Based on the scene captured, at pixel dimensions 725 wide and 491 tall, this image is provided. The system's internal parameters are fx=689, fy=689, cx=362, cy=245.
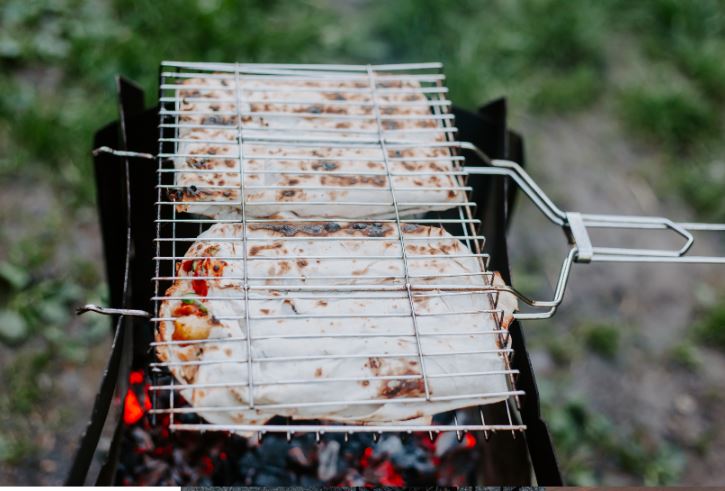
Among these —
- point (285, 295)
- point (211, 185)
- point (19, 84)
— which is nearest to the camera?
point (285, 295)

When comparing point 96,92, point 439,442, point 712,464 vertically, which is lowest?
point 712,464

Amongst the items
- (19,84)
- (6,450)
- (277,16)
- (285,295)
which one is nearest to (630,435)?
(285,295)

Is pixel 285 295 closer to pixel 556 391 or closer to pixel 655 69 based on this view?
pixel 556 391

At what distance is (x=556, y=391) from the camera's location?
357cm

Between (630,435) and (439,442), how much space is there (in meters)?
1.19

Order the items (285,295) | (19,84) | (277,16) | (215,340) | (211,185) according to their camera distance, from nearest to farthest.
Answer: (215,340) → (285,295) → (211,185) → (19,84) → (277,16)

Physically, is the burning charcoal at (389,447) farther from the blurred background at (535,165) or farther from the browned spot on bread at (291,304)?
the browned spot on bread at (291,304)

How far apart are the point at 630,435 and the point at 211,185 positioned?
250 cm

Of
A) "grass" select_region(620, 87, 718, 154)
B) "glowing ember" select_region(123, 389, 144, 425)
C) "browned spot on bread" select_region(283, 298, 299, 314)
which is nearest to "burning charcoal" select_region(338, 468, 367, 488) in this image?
"glowing ember" select_region(123, 389, 144, 425)

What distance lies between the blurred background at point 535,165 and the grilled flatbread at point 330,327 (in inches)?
66.3

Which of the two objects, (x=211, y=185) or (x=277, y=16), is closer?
(x=211, y=185)

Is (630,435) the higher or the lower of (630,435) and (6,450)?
the lower

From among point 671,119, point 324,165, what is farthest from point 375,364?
point 671,119

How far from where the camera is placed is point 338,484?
2723 millimetres
